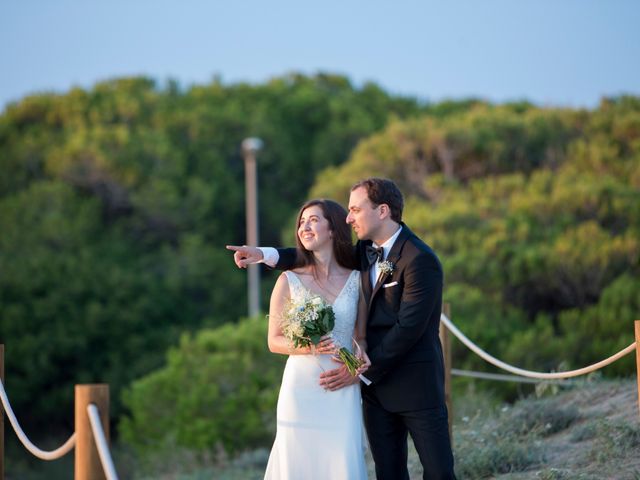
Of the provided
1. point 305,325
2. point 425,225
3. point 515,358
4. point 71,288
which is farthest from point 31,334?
point 305,325

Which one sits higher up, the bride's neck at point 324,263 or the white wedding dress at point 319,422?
the bride's neck at point 324,263

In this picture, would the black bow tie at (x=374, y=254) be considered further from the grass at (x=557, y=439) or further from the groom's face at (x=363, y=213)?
the grass at (x=557, y=439)

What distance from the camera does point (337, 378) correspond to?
16.5ft

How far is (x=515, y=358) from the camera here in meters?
16.9

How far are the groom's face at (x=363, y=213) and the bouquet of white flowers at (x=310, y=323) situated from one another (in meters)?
0.45

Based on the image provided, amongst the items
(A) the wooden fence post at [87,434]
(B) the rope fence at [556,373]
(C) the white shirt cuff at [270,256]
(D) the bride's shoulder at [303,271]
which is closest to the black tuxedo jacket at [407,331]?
(D) the bride's shoulder at [303,271]

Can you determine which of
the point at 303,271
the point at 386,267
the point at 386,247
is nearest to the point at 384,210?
the point at 386,247

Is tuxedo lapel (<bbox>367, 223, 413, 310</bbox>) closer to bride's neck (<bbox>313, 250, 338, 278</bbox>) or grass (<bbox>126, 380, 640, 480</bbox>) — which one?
bride's neck (<bbox>313, 250, 338, 278</bbox>)

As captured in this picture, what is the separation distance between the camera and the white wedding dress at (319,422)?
5.09 metres

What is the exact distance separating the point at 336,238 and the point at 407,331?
33.0 inches

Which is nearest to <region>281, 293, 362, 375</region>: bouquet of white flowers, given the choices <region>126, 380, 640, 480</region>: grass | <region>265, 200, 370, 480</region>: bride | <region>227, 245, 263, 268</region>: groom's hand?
<region>265, 200, 370, 480</region>: bride

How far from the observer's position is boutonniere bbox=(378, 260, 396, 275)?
4883 millimetres

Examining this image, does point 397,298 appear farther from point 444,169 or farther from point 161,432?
point 444,169

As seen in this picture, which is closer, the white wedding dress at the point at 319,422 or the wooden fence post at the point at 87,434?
the wooden fence post at the point at 87,434
